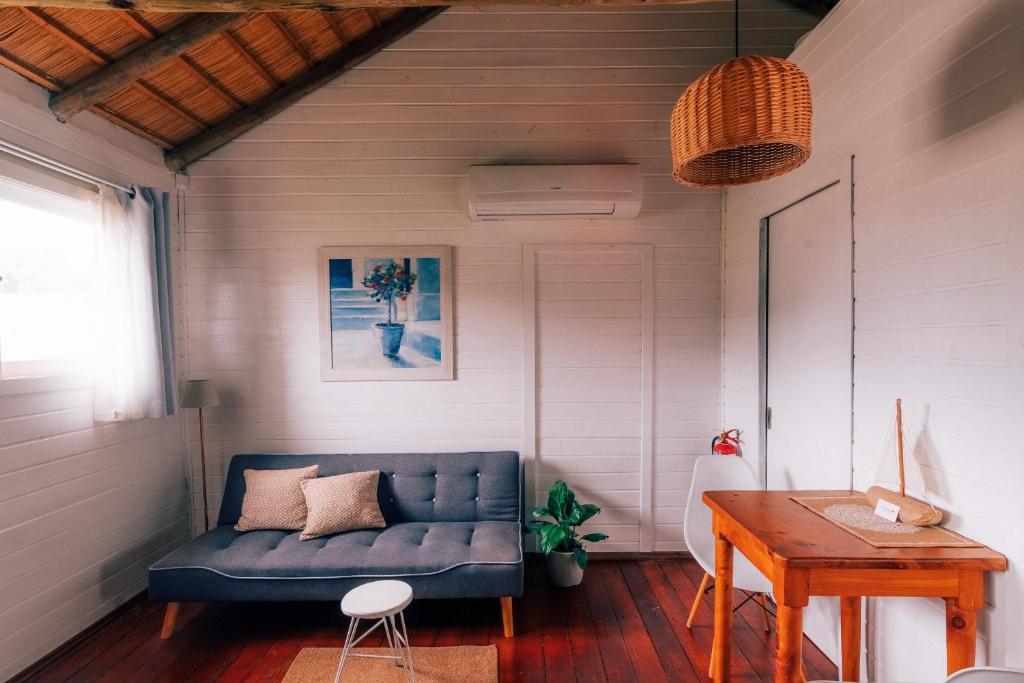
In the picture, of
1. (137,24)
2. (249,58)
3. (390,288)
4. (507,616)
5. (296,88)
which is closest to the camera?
(137,24)

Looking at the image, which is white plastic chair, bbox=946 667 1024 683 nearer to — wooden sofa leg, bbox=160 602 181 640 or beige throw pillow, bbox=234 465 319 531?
beige throw pillow, bbox=234 465 319 531

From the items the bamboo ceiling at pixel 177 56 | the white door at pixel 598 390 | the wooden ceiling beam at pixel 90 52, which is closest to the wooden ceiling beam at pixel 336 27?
the bamboo ceiling at pixel 177 56

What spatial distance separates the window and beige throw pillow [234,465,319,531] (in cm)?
112

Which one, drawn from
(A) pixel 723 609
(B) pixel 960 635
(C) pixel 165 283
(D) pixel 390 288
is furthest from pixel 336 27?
(B) pixel 960 635

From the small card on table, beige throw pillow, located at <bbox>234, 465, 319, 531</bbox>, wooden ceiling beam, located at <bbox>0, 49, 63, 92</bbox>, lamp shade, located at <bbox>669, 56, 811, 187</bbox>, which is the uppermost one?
wooden ceiling beam, located at <bbox>0, 49, 63, 92</bbox>

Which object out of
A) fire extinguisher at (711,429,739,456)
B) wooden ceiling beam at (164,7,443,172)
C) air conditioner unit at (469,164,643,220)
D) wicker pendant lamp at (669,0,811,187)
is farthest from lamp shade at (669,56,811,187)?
wooden ceiling beam at (164,7,443,172)

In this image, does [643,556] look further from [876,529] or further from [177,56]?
[177,56]

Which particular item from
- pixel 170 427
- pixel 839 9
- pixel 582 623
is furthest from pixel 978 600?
pixel 170 427

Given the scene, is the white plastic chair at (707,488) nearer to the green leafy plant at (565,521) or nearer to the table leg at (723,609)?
the table leg at (723,609)

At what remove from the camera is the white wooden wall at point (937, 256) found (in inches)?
54.8

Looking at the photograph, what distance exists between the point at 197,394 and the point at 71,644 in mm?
1337

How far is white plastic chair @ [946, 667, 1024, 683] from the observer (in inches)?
39.2

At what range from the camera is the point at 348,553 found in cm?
253

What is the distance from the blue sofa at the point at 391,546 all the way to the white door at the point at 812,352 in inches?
59.4
